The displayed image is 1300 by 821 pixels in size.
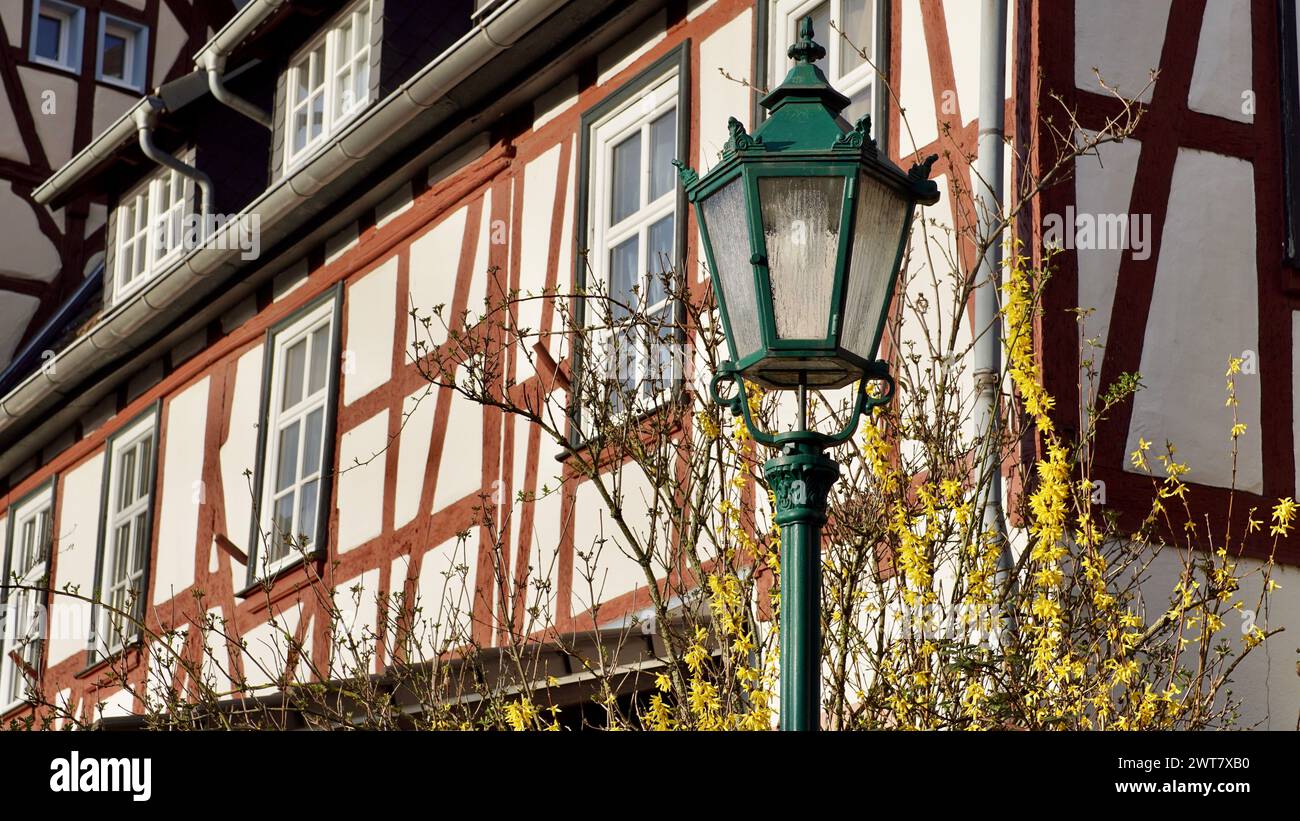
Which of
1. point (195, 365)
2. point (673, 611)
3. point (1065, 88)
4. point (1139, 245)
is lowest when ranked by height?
point (673, 611)

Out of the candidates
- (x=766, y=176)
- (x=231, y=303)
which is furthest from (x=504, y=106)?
(x=766, y=176)

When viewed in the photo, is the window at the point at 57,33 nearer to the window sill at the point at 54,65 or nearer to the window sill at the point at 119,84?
the window sill at the point at 54,65

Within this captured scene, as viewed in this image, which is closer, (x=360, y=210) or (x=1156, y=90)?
(x=1156, y=90)

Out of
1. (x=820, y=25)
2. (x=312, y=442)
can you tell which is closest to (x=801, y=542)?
(x=820, y=25)

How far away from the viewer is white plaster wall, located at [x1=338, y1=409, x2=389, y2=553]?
1186 centimetres

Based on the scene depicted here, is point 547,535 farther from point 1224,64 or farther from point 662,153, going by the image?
point 1224,64

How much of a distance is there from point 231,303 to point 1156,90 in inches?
297

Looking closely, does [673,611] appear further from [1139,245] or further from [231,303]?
[231,303]

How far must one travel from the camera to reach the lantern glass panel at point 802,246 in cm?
450

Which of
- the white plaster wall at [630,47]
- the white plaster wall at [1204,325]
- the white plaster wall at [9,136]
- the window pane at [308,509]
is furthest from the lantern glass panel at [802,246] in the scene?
the white plaster wall at [9,136]

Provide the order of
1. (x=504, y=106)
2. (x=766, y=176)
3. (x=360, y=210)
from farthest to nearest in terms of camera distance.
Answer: (x=360, y=210), (x=504, y=106), (x=766, y=176)

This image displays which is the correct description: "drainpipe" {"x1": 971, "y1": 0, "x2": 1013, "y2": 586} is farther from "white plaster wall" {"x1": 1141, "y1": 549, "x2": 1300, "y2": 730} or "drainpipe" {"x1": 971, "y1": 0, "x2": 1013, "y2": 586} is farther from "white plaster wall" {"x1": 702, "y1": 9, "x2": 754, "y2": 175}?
"white plaster wall" {"x1": 702, "y1": 9, "x2": 754, "y2": 175}
